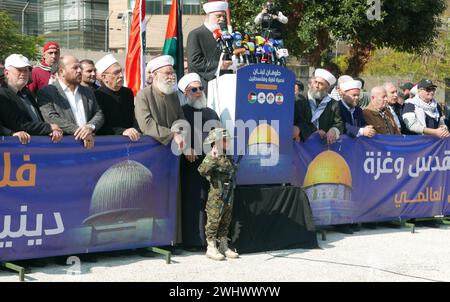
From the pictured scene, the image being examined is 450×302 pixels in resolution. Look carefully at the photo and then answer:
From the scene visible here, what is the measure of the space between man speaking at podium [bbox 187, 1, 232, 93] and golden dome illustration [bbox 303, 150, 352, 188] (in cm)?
183

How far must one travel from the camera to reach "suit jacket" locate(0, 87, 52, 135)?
6.90 meters

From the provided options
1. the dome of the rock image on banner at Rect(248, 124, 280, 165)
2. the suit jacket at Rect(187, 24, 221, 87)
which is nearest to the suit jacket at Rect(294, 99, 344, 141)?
the dome of the rock image on banner at Rect(248, 124, 280, 165)

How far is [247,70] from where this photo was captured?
8.15 metres

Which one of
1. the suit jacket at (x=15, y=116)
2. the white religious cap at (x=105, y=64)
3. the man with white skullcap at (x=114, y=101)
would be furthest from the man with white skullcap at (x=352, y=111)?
the suit jacket at (x=15, y=116)

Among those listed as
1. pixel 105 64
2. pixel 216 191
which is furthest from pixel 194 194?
pixel 105 64

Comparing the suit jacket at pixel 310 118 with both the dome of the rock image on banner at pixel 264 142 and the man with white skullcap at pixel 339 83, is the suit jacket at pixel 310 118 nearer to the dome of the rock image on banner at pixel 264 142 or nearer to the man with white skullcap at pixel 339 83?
the man with white skullcap at pixel 339 83

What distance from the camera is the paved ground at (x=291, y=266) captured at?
273 inches

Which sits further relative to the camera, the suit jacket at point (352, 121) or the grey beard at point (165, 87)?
the suit jacket at point (352, 121)

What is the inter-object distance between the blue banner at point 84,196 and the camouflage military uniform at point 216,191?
19.3 inches

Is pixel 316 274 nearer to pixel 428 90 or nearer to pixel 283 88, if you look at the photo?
pixel 283 88

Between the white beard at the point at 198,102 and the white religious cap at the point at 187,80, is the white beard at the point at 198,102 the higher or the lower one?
the lower one

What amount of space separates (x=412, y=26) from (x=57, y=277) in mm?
20991

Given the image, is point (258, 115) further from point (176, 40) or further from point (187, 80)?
point (176, 40)

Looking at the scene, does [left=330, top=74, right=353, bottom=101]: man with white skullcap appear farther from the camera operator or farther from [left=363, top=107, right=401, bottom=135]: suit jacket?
the camera operator
